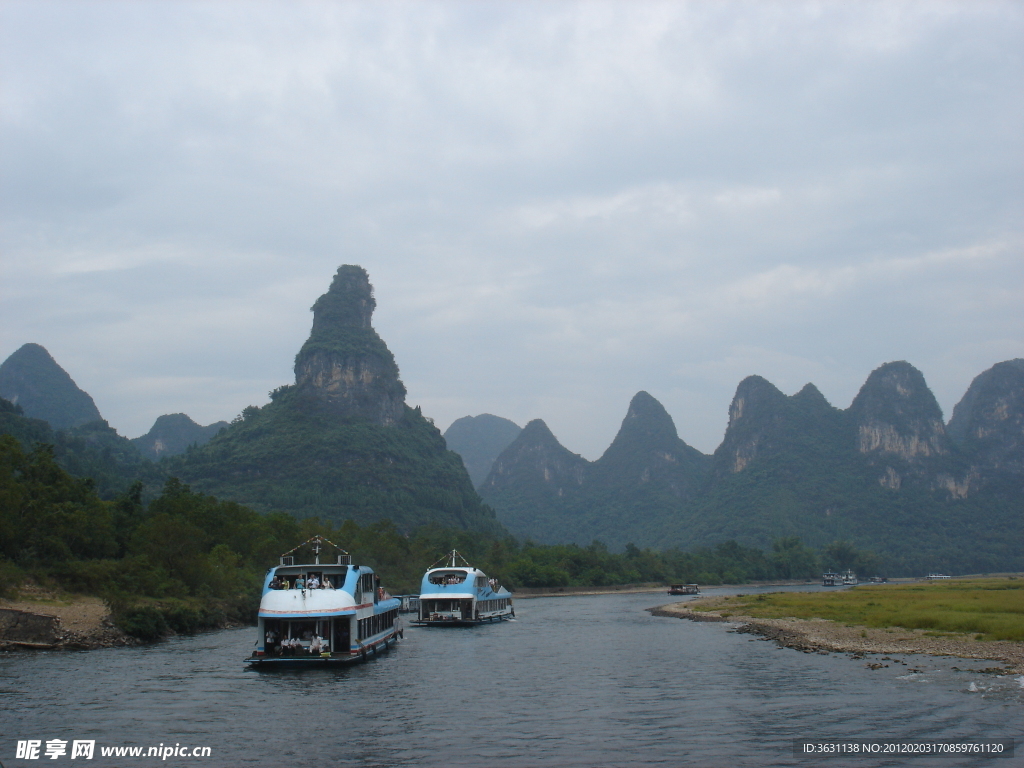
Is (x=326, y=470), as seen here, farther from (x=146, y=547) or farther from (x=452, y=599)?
(x=452, y=599)

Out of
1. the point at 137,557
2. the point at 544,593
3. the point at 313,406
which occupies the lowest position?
the point at 544,593

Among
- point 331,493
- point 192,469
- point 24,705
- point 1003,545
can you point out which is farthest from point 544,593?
point 1003,545

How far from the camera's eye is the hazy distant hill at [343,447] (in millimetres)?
143000

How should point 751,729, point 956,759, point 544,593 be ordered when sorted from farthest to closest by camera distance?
point 544,593 < point 751,729 < point 956,759

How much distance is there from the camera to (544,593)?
375 ft

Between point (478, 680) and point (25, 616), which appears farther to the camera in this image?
point (25, 616)

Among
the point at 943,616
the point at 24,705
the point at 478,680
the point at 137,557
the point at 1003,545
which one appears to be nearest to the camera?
the point at 24,705

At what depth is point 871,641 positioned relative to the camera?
38.2 m

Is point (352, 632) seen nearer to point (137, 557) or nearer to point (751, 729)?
point (751, 729)

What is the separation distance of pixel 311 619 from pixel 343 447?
414 feet

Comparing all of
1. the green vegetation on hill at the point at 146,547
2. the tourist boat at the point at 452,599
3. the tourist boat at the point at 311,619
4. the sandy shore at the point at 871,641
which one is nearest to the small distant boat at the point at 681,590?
the green vegetation on hill at the point at 146,547

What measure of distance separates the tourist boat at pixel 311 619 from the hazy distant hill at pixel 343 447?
10089cm

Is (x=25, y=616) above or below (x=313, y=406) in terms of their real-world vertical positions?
below

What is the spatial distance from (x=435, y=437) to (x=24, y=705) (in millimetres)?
167310
